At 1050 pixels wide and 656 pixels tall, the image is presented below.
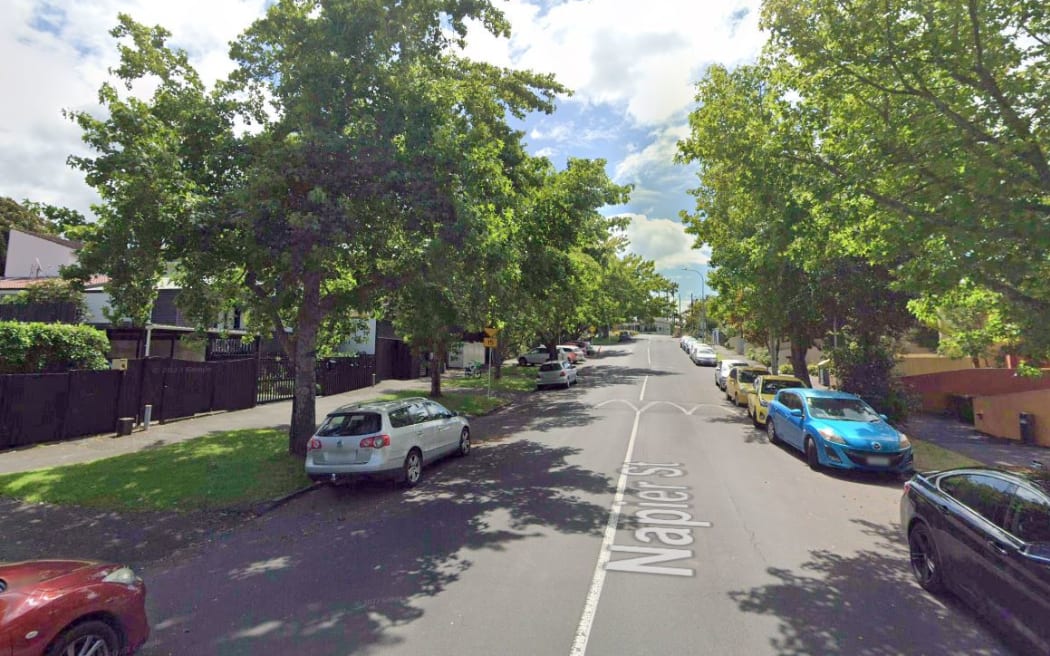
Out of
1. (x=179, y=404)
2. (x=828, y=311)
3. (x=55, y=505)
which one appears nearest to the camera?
(x=55, y=505)

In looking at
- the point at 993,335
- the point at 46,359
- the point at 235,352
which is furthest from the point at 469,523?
the point at 235,352

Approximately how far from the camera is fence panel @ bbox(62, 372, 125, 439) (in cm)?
1173

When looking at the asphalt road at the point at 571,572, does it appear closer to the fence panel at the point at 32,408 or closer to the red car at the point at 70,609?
the red car at the point at 70,609

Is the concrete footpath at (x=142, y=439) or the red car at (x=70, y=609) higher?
the red car at (x=70, y=609)

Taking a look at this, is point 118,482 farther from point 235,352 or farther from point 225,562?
point 235,352

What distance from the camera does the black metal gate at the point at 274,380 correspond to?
17.8 metres

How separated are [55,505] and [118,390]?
5898mm

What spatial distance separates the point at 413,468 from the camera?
925cm

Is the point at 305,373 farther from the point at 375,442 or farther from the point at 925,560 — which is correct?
the point at 925,560

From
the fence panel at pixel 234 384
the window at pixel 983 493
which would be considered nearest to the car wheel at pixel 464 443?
the window at pixel 983 493

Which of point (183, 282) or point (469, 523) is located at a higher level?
point (183, 282)

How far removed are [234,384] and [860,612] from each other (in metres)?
16.8

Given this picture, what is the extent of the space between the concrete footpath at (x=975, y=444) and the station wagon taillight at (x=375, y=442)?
40.6 ft

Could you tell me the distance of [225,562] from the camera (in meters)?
6.02
